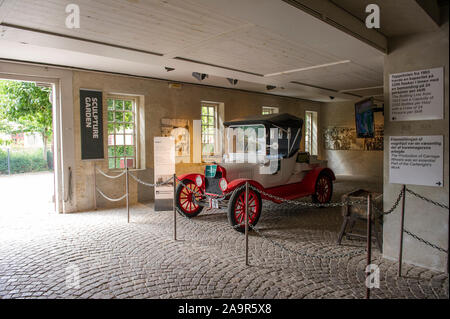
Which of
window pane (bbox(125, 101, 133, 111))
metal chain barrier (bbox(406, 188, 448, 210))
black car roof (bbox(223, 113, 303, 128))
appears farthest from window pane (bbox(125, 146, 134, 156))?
metal chain barrier (bbox(406, 188, 448, 210))

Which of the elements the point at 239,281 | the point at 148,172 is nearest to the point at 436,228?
the point at 239,281

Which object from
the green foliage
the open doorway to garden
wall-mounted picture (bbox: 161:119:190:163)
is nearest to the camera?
the open doorway to garden

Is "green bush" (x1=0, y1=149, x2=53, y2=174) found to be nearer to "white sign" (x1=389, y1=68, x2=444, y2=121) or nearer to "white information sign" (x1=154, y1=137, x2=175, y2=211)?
"white information sign" (x1=154, y1=137, x2=175, y2=211)

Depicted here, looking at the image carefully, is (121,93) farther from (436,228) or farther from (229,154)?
(436,228)

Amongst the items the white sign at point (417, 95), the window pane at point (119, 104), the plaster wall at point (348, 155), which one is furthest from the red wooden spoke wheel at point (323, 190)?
the plaster wall at point (348, 155)

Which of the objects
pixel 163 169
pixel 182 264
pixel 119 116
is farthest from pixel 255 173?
pixel 119 116

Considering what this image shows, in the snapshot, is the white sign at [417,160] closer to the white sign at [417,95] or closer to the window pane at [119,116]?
the white sign at [417,95]

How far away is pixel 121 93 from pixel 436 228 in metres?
6.73

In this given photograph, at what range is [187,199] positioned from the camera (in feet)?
20.7

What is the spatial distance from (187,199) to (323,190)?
324cm

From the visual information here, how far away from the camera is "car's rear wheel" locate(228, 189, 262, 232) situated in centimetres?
522

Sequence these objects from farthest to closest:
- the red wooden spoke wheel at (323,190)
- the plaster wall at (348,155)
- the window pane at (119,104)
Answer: the plaster wall at (348,155)
the window pane at (119,104)
the red wooden spoke wheel at (323,190)

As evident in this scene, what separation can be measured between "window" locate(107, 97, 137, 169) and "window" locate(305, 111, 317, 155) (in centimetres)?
789

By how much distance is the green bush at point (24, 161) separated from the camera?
12.9 metres
